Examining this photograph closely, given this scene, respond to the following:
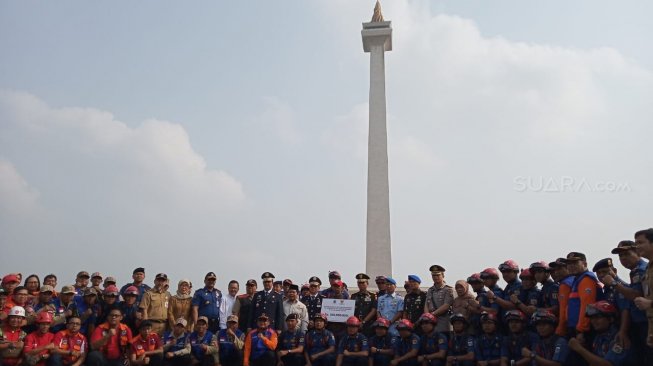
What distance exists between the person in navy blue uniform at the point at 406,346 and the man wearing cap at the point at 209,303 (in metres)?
3.48

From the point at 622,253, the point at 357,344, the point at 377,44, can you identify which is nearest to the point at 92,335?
the point at 357,344

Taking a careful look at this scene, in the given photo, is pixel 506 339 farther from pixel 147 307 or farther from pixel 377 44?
pixel 377 44

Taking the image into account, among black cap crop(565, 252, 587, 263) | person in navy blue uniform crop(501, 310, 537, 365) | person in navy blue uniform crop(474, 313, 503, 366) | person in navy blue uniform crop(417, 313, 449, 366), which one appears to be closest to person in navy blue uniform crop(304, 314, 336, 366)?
person in navy blue uniform crop(417, 313, 449, 366)

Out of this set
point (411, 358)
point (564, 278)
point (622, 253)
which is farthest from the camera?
point (411, 358)

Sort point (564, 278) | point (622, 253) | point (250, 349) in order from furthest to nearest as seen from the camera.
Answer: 1. point (250, 349)
2. point (564, 278)
3. point (622, 253)

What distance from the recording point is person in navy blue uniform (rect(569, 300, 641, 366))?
672 cm

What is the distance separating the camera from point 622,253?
710cm

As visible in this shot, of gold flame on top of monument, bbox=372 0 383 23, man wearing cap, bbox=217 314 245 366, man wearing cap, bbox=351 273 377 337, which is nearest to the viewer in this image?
man wearing cap, bbox=217 314 245 366

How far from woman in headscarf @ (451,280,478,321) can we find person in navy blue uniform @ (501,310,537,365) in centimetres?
96

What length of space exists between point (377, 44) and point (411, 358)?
13.5 m

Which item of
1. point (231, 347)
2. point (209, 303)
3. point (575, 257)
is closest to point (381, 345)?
point (231, 347)

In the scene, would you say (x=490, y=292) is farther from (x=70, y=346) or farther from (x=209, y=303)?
(x=70, y=346)

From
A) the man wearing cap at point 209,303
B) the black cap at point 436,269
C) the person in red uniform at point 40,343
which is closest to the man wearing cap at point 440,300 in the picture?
the black cap at point 436,269

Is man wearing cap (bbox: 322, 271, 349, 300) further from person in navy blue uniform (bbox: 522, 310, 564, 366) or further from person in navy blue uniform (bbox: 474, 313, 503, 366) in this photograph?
person in navy blue uniform (bbox: 522, 310, 564, 366)
